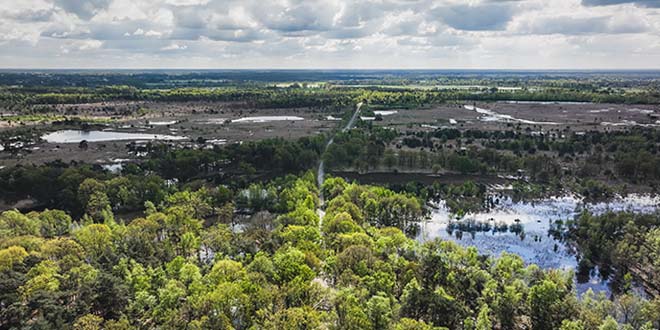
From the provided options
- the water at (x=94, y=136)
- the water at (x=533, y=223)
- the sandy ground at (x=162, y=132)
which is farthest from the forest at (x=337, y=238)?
the water at (x=94, y=136)

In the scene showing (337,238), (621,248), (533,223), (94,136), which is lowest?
(533,223)

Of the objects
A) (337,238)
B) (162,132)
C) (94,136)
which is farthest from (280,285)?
(94,136)

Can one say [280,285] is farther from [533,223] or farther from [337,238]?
[533,223]

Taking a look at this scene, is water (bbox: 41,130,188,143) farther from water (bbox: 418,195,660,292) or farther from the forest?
water (bbox: 418,195,660,292)

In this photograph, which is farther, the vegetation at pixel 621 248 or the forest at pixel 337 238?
the vegetation at pixel 621 248

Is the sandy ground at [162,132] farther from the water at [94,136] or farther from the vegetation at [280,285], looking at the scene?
the vegetation at [280,285]

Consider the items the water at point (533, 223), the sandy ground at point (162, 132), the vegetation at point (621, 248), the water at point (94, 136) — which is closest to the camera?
the vegetation at point (621, 248)
